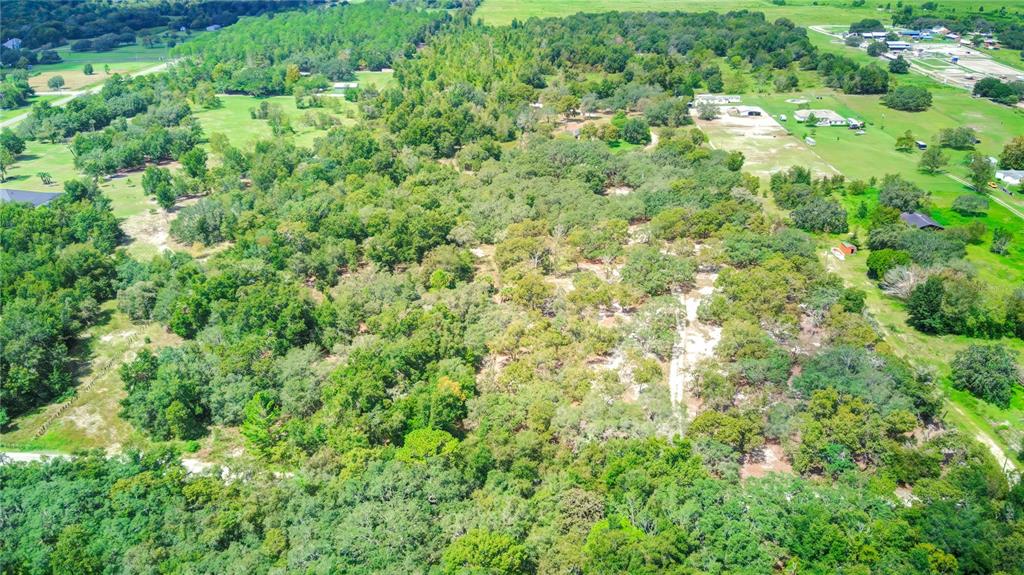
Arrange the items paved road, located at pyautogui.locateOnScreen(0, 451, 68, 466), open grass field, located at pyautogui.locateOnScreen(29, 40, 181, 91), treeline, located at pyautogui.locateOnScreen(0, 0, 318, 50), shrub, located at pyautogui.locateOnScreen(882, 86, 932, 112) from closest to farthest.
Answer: paved road, located at pyautogui.locateOnScreen(0, 451, 68, 466) < shrub, located at pyautogui.locateOnScreen(882, 86, 932, 112) < open grass field, located at pyautogui.locateOnScreen(29, 40, 181, 91) < treeline, located at pyautogui.locateOnScreen(0, 0, 318, 50)

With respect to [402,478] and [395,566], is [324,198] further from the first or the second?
[395,566]

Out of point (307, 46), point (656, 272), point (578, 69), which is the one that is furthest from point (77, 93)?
point (656, 272)

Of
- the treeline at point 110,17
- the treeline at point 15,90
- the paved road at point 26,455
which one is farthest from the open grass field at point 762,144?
the treeline at point 110,17

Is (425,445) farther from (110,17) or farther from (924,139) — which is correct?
(110,17)

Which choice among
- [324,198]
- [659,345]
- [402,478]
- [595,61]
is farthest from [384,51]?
[402,478]

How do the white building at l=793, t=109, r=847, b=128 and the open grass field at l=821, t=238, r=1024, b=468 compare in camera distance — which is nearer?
the open grass field at l=821, t=238, r=1024, b=468

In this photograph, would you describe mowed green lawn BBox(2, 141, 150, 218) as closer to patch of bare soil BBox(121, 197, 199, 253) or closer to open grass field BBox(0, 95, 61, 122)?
patch of bare soil BBox(121, 197, 199, 253)

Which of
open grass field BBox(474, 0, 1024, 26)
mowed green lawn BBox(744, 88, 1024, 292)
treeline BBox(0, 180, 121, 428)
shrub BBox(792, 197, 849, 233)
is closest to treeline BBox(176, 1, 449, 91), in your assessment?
open grass field BBox(474, 0, 1024, 26)
